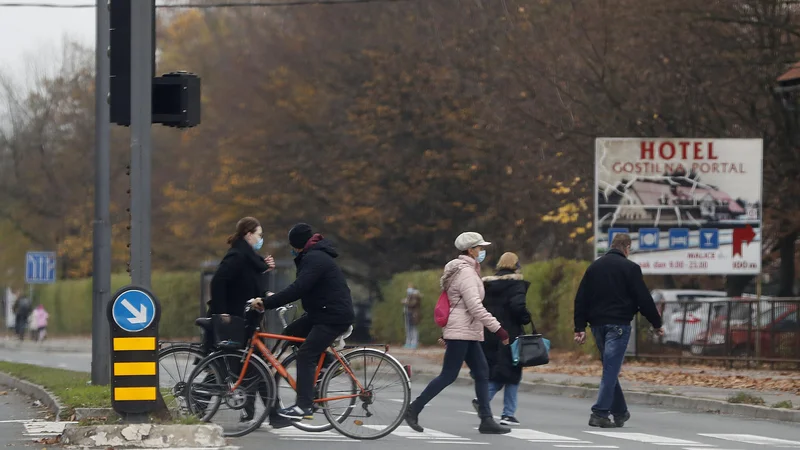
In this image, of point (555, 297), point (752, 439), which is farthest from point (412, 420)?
point (555, 297)

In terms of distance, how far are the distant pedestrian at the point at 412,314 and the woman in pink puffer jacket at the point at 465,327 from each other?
88.0 feet

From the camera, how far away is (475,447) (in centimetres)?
1288

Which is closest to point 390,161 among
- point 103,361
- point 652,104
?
point 652,104

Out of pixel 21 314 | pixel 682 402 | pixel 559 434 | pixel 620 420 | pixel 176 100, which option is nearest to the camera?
pixel 176 100

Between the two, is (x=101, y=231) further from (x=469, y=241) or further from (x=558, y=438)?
(x=558, y=438)

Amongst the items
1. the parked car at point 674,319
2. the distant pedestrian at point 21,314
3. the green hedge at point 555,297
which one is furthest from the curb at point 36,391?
the distant pedestrian at point 21,314

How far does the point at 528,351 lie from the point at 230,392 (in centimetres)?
321

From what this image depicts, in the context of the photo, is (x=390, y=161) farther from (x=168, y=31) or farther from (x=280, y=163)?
(x=168, y=31)

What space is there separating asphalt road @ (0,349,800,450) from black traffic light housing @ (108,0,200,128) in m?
2.62

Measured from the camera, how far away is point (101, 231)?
1884cm

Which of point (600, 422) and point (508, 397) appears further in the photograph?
point (508, 397)

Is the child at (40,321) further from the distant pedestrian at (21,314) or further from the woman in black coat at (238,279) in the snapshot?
A: the woman in black coat at (238,279)

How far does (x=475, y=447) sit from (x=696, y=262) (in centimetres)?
1642

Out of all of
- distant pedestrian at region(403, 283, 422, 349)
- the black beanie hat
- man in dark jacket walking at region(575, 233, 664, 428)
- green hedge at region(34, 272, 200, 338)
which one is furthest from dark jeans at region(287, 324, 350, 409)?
green hedge at region(34, 272, 200, 338)
